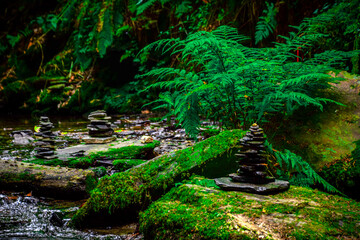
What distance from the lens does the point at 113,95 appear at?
37.1 ft

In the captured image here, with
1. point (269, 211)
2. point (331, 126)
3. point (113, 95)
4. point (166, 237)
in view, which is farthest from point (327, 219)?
point (113, 95)

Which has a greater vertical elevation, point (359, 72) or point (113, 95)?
point (359, 72)

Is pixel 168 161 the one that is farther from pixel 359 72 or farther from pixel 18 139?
pixel 18 139

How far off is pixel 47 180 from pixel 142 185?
1.34 meters

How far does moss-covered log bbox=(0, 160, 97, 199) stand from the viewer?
307 centimetres

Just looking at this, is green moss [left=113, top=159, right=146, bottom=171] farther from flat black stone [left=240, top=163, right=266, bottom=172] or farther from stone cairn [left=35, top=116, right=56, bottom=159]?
flat black stone [left=240, top=163, right=266, bottom=172]

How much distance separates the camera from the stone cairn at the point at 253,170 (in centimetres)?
211

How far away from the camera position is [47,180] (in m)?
3.19

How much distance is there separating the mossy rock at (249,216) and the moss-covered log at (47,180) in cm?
127

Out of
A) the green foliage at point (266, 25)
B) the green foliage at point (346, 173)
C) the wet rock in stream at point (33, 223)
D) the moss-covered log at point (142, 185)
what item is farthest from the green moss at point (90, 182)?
the green foliage at point (266, 25)

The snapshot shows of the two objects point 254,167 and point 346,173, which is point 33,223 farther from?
point 346,173

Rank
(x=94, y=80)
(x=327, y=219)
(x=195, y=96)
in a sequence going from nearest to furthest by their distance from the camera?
1. (x=327, y=219)
2. (x=195, y=96)
3. (x=94, y=80)

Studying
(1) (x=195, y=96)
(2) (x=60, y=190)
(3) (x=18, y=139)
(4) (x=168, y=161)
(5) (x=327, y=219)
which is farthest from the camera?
(3) (x=18, y=139)

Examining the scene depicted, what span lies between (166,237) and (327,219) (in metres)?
0.98
